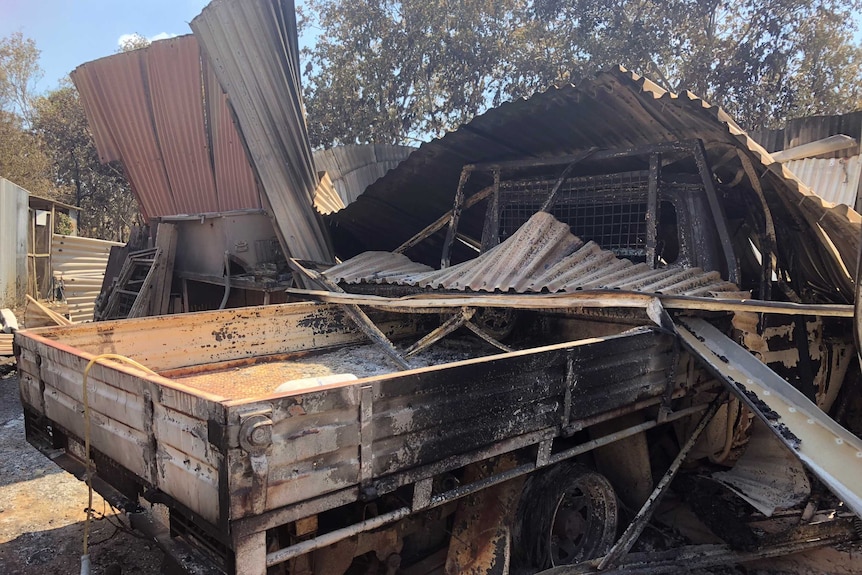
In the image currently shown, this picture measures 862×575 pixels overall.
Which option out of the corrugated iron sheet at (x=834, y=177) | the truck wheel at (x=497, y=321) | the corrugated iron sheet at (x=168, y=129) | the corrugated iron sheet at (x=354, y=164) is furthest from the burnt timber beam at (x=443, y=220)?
the corrugated iron sheet at (x=834, y=177)

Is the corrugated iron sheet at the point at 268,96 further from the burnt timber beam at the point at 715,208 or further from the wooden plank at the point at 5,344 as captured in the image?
the burnt timber beam at the point at 715,208

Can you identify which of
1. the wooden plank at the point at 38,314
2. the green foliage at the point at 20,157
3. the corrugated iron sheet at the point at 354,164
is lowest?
the wooden plank at the point at 38,314

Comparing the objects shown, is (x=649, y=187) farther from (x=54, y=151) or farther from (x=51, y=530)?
(x=54, y=151)

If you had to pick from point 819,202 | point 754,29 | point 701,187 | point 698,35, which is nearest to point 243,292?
point 701,187

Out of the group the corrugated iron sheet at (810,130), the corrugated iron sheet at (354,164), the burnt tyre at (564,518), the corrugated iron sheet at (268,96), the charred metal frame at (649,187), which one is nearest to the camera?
the burnt tyre at (564,518)

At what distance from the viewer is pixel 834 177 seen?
6.80 m

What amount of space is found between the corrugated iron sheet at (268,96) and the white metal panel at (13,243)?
559 cm

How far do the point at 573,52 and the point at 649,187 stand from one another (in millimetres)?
10705

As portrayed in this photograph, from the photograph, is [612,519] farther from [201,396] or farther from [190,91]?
[190,91]

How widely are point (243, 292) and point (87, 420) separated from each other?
4729mm

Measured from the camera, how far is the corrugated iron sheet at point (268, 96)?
702 centimetres

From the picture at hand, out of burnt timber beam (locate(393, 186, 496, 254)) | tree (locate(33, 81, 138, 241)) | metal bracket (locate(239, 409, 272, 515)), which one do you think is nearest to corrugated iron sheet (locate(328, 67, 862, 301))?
burnt timber beam (locate(393, 186, 496, 254))

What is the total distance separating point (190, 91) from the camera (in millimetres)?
7855

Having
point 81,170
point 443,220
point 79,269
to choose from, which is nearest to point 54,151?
point 81,170
